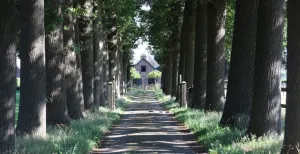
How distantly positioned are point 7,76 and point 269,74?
6269 millimetres

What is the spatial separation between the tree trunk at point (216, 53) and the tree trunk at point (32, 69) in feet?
28.5

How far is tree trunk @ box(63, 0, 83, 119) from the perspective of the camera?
55.7 feet

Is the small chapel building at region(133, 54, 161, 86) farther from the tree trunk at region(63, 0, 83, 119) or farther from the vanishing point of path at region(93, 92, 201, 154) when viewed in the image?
the vanishing point of path at region(93, 92, 201, 154)

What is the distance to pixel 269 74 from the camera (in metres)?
11.3

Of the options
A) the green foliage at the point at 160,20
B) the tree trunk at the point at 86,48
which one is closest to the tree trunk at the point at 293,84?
the tree trunk at the point at 86,48

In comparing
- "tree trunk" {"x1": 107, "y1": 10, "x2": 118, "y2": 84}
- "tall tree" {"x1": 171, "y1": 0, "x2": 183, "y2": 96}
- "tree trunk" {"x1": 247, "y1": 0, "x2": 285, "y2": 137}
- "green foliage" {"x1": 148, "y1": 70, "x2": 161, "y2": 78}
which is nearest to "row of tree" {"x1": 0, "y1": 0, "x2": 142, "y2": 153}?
"tree trunk" {"x1": 247, "y1": 0, "x2": 285, "y2": 137}

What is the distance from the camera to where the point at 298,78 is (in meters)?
8.23

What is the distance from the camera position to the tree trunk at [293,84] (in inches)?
324

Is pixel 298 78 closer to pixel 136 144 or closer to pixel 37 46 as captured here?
pixel 136 144

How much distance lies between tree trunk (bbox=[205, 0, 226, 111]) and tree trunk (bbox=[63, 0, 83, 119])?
547 cm

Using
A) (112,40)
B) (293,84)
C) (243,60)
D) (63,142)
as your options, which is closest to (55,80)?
(63,142)

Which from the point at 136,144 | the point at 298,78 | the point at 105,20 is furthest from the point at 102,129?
the point at 105,20

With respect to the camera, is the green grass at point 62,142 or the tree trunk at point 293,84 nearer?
the tree trunk at point 293,84

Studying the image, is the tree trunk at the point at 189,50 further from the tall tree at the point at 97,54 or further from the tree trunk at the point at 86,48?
the tree trunk at the point at 86,48
